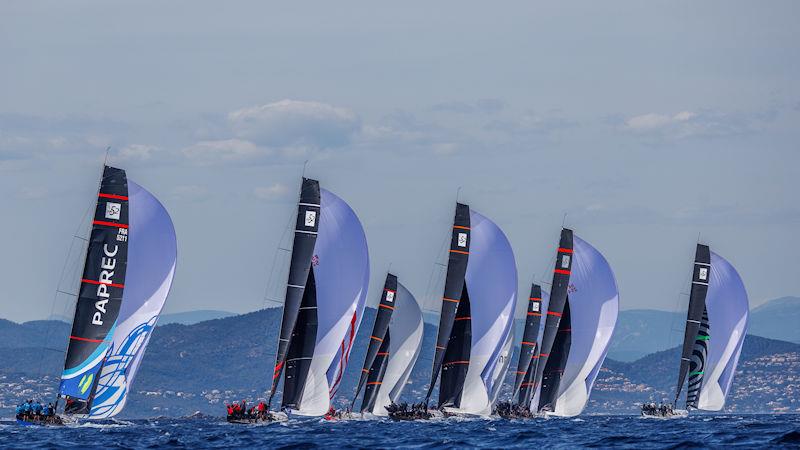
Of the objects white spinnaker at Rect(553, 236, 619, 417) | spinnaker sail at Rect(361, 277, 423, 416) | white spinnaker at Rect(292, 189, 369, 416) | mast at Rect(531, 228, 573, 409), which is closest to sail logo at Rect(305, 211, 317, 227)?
white spinnaker at Rect(292, 189, 369, 416)

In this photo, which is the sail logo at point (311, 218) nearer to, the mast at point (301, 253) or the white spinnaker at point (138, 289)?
the mast at point (301, 253)

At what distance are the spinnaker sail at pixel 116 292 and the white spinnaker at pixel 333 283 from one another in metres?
7.83

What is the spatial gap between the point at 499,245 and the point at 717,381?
25.0 m

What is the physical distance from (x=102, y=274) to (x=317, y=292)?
35.7 ft

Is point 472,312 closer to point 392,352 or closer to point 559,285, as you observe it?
point 392,352

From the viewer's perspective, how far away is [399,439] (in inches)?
2662

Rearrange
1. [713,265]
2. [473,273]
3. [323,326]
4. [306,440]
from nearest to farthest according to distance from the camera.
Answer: [306,440] < [323,326] < [473,273] < [713,265]

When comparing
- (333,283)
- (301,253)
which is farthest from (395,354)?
(301,253)

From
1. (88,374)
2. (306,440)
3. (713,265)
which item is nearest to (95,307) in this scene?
(88,374)

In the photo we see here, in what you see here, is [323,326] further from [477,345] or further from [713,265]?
[713,265]

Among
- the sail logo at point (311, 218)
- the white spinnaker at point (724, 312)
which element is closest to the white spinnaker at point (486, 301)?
the sail logo at point (311, 218)

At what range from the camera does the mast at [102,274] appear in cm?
6481

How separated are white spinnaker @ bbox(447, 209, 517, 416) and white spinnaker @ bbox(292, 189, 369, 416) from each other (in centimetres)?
1034

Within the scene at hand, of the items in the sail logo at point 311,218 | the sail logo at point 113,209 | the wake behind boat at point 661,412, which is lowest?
the wake behind boat at point 661,412
